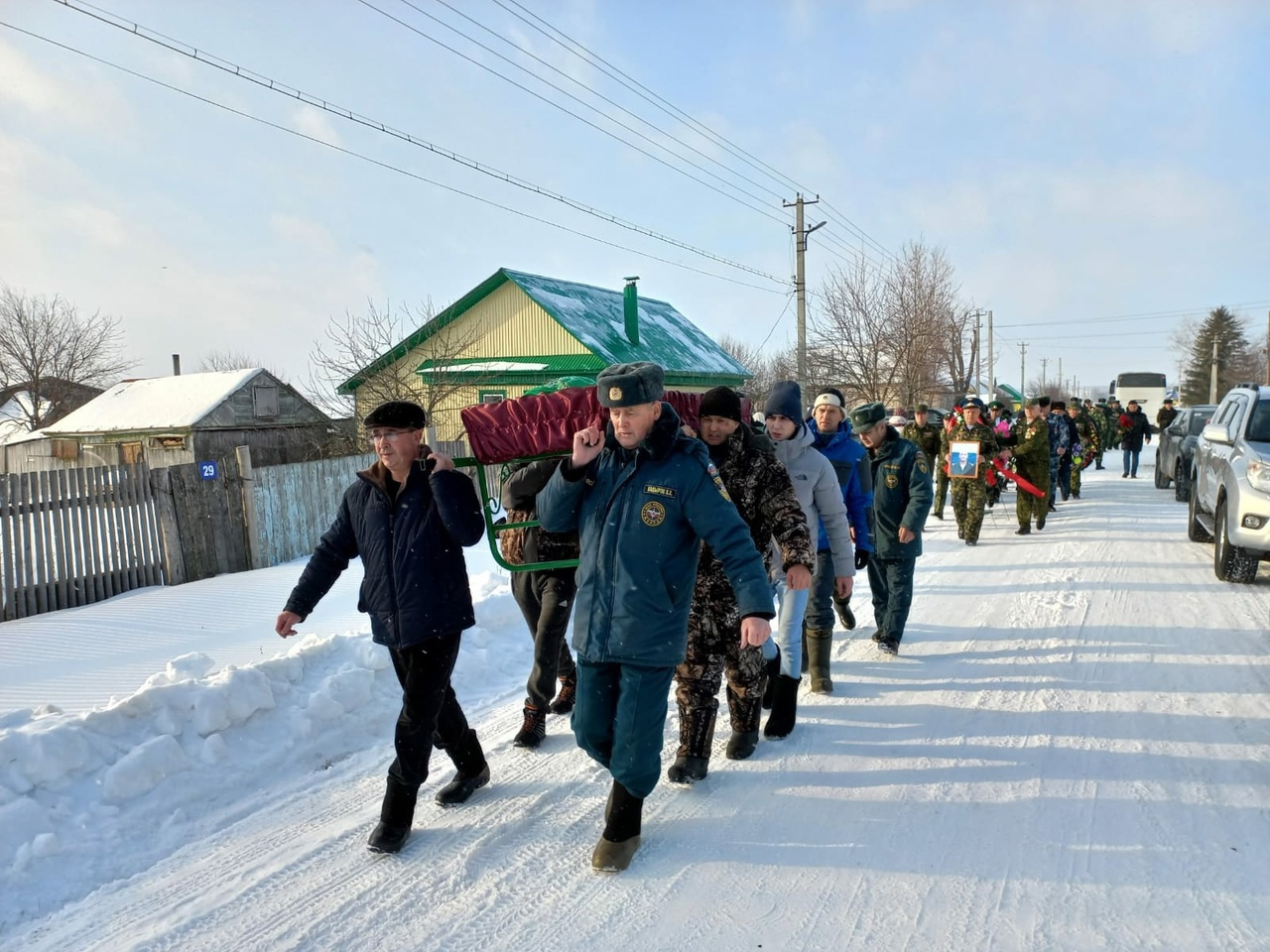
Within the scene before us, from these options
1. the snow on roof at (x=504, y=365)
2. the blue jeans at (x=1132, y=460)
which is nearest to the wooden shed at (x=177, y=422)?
the snow on roof at (x=504, y=365)

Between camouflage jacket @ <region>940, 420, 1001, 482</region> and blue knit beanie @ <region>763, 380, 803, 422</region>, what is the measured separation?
6671 millimetres

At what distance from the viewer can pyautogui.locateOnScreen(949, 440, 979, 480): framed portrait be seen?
1020 centimetres

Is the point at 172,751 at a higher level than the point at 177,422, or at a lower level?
lower

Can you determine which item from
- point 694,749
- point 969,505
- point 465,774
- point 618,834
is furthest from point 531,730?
point 969,505

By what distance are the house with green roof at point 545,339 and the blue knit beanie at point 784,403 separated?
1756cm

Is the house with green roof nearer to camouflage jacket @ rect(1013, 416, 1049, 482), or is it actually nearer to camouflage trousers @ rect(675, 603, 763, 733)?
camouflage jacket @ rect(1013, 416, 1049, 482)

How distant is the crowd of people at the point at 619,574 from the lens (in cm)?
309

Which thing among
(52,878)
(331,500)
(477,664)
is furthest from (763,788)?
(331,500)

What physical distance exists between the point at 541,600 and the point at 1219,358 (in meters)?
70.0

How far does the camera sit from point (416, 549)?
336 centimetres

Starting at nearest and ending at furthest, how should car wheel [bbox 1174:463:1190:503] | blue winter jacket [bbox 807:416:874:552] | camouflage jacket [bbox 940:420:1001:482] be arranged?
blue winter jacket [bbox 807:416:874:552] < camouflage jacket [bbox 940:420:1001:482] < car wheel [bbox 1174:463:1190:503]

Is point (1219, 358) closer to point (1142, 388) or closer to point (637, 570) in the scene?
point (1142, 388)

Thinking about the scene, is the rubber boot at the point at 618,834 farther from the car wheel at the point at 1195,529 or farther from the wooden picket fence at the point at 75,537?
the car wheel at the point at 1195,529

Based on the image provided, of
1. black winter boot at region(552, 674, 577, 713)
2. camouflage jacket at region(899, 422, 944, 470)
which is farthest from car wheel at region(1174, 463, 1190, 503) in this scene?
black winter boot at region(552, 674, 577, 713)
